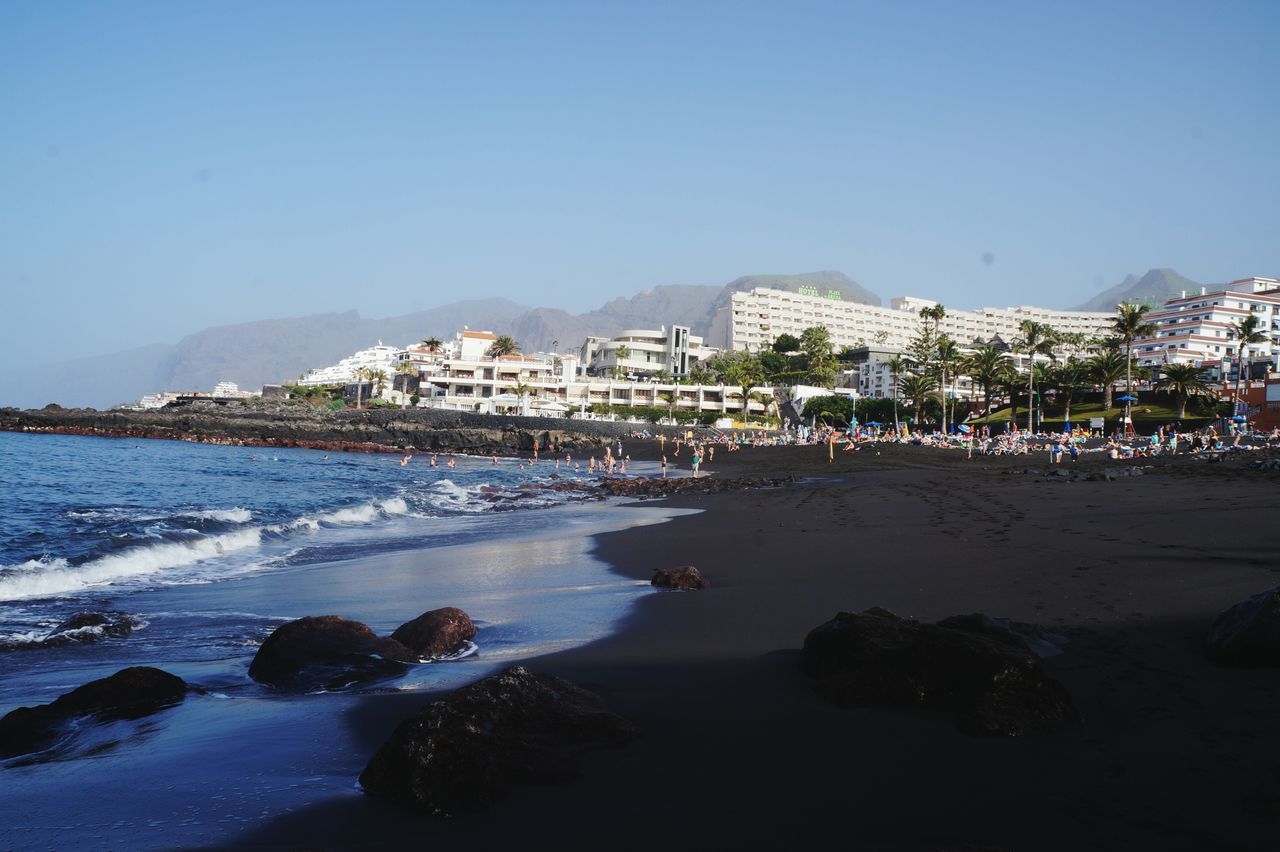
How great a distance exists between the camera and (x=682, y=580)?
9680 mm

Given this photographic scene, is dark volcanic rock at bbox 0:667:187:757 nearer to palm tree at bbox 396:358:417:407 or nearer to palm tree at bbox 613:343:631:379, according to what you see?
palm tree at bbox 396:358:417:407

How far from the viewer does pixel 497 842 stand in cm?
328

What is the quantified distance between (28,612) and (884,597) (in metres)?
9.72

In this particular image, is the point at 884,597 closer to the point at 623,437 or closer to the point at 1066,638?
the point at 1066,638

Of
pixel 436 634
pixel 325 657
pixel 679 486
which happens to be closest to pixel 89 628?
pixel 325 657

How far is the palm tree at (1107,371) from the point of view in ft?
218

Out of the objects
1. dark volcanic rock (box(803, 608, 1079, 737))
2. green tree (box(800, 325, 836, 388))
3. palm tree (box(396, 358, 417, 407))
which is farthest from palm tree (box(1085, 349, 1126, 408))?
palm tree (box(396, 358, 417, 407))

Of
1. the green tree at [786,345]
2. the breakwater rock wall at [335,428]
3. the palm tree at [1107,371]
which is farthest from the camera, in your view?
the green tree at [786,345]

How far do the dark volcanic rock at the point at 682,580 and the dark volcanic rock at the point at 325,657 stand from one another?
12.7 feet

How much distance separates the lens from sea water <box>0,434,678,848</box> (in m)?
3.96

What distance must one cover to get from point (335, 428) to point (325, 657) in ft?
248

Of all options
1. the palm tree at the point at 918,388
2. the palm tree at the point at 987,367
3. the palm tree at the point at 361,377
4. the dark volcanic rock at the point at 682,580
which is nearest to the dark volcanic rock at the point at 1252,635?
the dark volcanic rock at the point at 682,580

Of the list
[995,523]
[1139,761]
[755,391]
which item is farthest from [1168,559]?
[755,391]

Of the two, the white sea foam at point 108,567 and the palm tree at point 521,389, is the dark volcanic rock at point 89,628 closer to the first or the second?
the white sea foam at point 108,567
